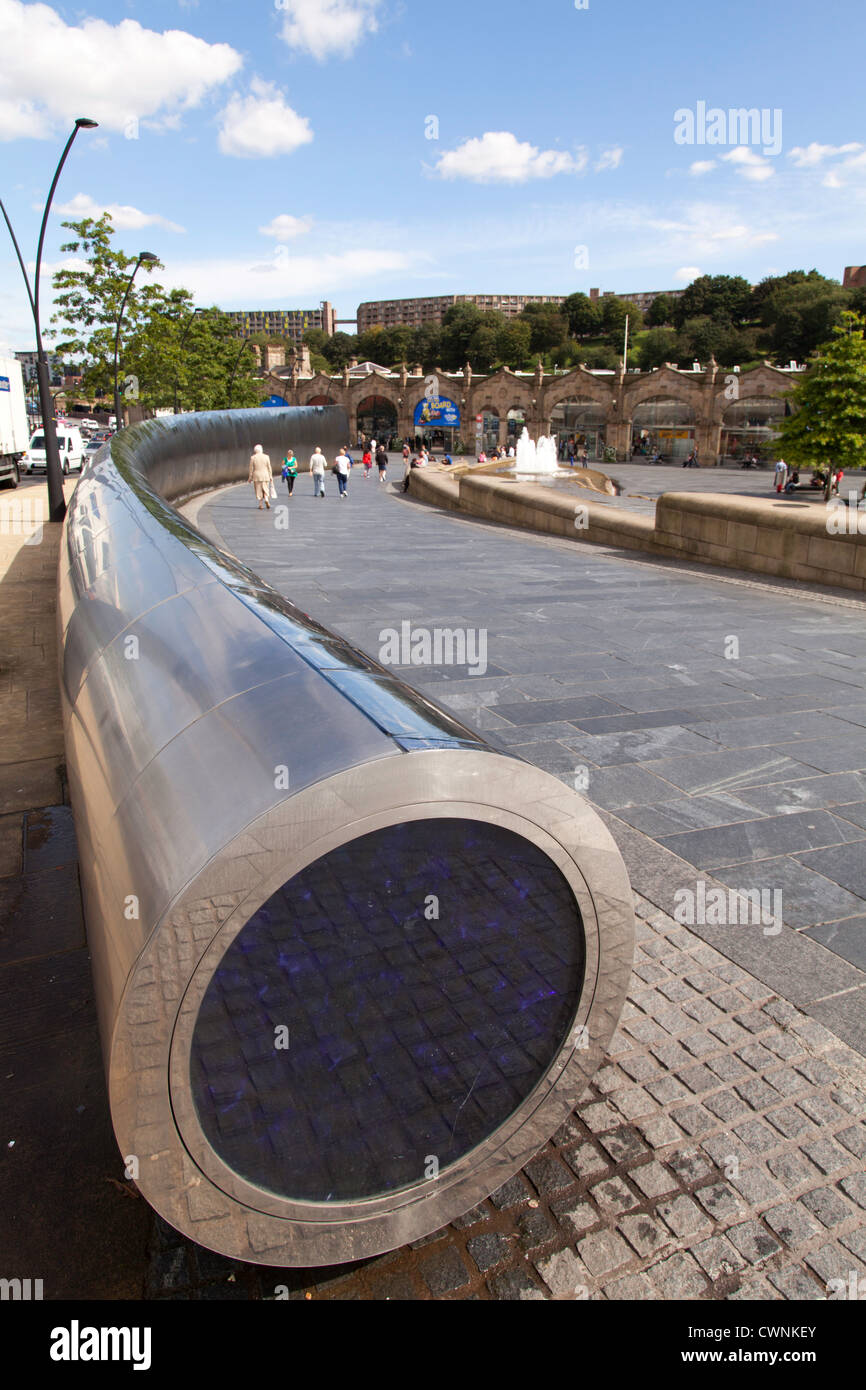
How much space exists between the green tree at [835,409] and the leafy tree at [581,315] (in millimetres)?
115178

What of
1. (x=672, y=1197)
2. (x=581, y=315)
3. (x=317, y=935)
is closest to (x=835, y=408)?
(x=672, y=1197)

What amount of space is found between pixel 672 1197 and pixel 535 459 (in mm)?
47555

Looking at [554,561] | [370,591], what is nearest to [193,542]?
[370,591]

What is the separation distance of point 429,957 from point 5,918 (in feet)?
8.45

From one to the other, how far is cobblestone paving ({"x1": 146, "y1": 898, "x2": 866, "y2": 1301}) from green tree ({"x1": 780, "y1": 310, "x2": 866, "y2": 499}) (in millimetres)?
31993

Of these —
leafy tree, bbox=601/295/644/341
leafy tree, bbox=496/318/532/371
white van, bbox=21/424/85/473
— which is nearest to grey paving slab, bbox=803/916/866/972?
white van, bbox=21/424/85/473

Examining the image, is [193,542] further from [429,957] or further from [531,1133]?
[531,1133]

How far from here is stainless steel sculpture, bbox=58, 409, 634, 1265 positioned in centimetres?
170

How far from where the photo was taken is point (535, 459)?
47.8 metres

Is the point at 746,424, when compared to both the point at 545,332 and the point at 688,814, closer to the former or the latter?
the point at 545,332

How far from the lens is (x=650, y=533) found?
44.8 feet

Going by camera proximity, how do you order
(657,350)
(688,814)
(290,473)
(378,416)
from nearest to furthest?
(688,814), (290,473), (378,416), (657,350)

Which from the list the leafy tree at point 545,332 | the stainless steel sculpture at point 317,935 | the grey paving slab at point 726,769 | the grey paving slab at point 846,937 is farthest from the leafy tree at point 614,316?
the stainless steel sculpture at point 317,935
